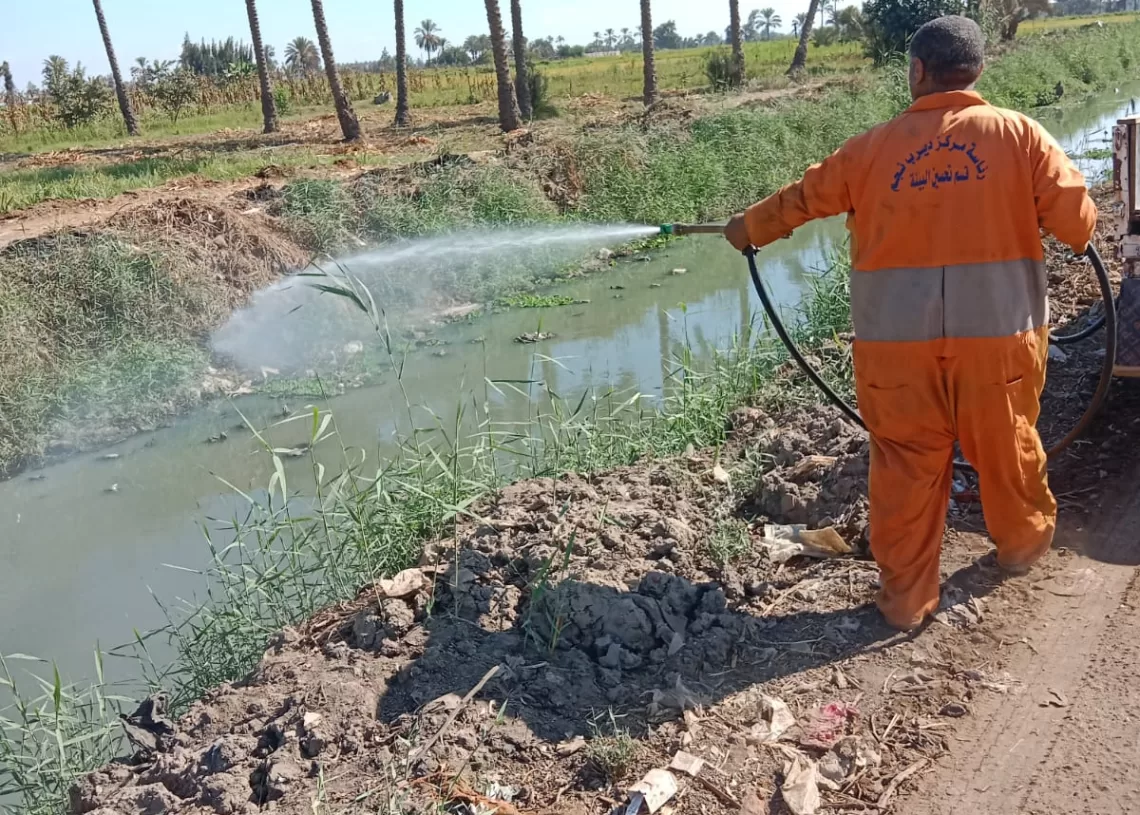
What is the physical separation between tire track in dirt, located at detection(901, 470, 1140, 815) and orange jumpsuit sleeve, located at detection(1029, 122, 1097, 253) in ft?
4.60

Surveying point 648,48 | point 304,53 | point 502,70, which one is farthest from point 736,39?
point 304,53

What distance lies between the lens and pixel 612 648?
3520 millimetres

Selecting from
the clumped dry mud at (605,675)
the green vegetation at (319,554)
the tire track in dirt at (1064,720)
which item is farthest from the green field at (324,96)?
the tire track in dirt at (1064,720)

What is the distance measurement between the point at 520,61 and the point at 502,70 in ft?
11.5

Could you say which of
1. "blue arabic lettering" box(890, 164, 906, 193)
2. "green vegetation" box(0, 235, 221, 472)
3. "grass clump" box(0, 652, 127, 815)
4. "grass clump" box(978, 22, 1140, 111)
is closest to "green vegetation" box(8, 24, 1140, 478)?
"green vegetation" box(0, 235, 221, 472)

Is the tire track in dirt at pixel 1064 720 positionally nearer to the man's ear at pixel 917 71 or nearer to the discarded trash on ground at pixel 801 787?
the discarded trash on ground at pixel 801 787

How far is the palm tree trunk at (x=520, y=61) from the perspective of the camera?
22.6m

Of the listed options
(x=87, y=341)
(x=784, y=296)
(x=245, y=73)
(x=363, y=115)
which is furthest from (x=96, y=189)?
(x=245, y=73)

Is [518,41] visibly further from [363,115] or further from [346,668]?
[346,668]

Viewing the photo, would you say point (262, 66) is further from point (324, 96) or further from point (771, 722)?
point (771, 722)

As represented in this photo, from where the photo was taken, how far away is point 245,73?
4106 centimetres

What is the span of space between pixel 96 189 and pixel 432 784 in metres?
14.4

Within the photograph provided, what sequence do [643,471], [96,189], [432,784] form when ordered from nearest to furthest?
1. [432,784]
2. [643,471]
3. [96,189]

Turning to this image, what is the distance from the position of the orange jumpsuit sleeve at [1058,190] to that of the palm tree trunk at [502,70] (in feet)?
57.3
